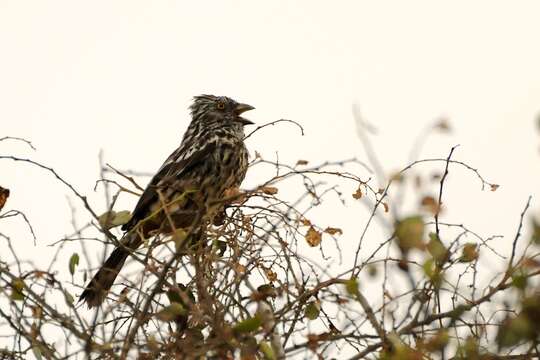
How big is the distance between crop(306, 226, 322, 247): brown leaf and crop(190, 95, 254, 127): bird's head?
126 inches

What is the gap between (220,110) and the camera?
7.58 m

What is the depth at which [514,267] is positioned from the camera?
270 cm

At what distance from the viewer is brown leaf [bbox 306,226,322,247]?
414cm

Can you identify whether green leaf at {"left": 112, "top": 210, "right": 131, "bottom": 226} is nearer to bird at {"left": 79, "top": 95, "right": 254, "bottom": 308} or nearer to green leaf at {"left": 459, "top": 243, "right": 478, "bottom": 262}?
green leaf at {"left": 459, "top": 243, "right": 478, "bottom": 262}

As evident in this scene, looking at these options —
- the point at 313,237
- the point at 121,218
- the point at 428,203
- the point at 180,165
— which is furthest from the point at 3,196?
the point at 180,165

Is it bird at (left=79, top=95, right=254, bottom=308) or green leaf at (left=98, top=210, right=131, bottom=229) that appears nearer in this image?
green leaf at (left=98, top=210, right=131, bottom=229)

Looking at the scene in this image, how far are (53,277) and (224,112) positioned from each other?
4322 mm

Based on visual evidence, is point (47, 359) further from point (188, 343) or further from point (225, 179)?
point (225, 179)

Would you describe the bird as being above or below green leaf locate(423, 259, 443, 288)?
above

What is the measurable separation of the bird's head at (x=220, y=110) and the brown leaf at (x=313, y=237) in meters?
3.21

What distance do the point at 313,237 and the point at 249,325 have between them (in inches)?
57.4

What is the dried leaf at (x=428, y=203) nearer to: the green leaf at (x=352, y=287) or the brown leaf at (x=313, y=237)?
the green leaf at (x=352, y=287)

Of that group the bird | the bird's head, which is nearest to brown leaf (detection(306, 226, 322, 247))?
the bird

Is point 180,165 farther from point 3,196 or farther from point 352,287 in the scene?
point 352,287
